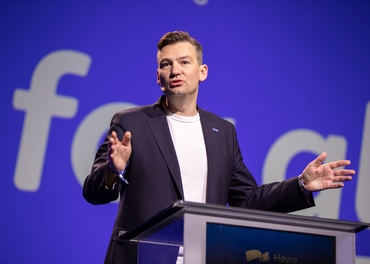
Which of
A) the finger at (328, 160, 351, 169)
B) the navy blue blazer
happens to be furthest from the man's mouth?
the finger at (328, 160, 351, 169)

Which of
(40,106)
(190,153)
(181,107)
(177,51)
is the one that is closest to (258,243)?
(190,153)

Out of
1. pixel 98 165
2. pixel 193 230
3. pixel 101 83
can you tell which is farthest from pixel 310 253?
pixel 101 83

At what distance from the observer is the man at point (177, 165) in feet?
7.32

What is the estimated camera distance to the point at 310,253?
182 centimetres

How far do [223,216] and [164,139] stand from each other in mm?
840

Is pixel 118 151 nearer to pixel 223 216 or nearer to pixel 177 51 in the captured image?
pixel 223 216

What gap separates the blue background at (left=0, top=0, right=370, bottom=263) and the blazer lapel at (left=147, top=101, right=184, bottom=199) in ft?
2.69

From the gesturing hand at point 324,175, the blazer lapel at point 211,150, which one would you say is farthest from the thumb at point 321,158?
the blazer lapel at point 211,150

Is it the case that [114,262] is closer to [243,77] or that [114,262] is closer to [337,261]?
[337,261]

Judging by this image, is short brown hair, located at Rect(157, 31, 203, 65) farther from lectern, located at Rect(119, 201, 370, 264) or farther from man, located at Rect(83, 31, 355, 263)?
lectern, located at Rect(119, 201, 370, 264)

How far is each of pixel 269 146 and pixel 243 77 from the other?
1.52 ft

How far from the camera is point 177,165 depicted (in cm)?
243

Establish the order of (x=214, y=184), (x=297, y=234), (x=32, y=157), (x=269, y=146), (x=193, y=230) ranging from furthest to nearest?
(x=269, y=146), (x=32, y=157), (x=214, y=184), (x=297, y=234), (x=193, y=230)

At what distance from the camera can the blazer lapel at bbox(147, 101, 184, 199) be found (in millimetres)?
2400
